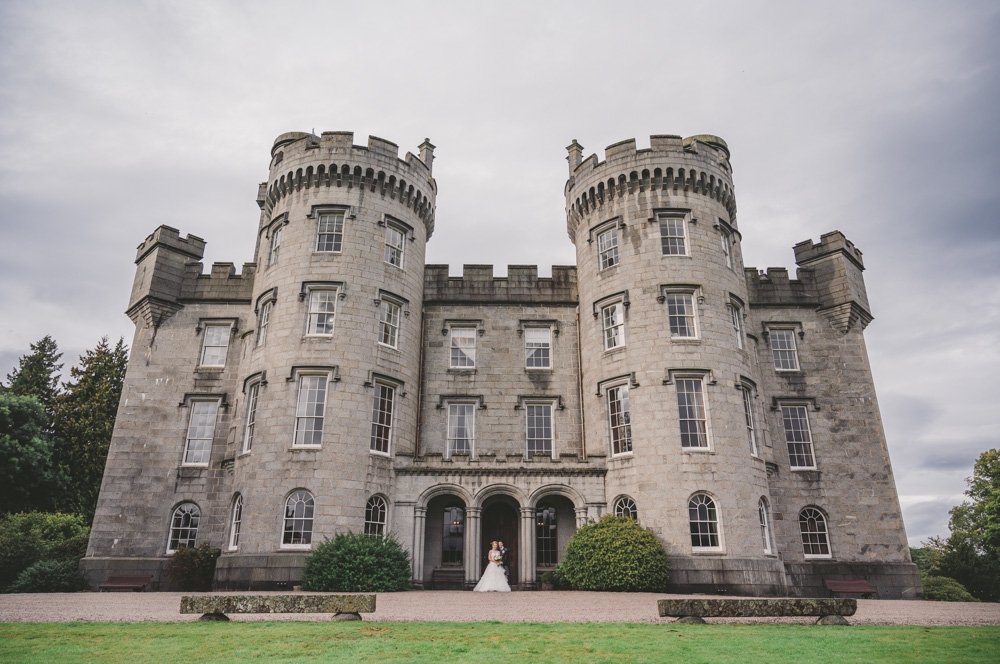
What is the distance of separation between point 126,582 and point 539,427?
52.5 ft

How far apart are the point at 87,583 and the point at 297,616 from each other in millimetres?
15397

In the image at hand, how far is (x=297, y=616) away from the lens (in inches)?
481

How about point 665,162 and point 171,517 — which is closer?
point 171,517

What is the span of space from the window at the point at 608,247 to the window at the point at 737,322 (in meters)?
4.91

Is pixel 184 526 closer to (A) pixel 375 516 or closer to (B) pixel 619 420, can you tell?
(A) pixel 375 516

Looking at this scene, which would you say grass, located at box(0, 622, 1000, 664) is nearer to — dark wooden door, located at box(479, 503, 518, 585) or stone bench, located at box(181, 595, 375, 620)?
stone bench, located at box(181, 595, 375, 620)

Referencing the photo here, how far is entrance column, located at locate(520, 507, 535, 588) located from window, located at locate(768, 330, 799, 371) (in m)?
12.6

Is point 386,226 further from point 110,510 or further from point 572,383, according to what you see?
point 110,510

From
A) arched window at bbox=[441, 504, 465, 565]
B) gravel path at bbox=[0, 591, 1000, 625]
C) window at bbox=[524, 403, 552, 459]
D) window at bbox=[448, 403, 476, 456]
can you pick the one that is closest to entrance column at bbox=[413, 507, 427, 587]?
arched window at bbox=[441, 504, 465, 565]

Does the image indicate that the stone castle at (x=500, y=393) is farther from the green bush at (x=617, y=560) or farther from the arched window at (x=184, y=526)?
the green bush at (x=617, y=560)

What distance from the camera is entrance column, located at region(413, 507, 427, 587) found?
21.8 meters

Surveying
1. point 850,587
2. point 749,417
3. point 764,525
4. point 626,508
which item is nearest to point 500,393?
point 626,508

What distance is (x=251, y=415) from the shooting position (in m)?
23.4

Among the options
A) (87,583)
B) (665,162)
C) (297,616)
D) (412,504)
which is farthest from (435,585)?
(665,162)
